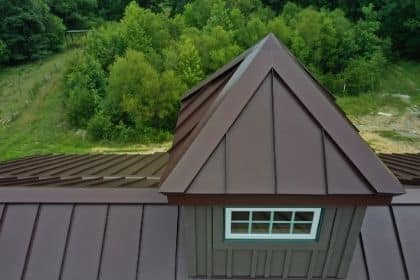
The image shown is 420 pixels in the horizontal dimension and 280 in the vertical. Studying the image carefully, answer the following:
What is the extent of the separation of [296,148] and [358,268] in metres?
1.48

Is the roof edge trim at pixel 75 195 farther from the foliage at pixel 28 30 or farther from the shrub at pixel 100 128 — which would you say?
the foliage at pixel 28 30

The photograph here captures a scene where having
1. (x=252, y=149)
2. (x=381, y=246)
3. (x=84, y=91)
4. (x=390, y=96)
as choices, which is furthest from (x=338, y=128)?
(x=390, y=96)

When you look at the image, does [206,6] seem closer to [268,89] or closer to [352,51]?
[352,51]

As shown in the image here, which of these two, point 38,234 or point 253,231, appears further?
point 38,234

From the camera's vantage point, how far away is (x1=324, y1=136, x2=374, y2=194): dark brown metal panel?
309 cm

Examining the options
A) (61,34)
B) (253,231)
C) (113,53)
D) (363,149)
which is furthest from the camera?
(61,34)

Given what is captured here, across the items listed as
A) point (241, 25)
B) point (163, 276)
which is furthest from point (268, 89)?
point (241, 25)

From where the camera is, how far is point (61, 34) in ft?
115

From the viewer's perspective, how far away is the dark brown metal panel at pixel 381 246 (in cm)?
368

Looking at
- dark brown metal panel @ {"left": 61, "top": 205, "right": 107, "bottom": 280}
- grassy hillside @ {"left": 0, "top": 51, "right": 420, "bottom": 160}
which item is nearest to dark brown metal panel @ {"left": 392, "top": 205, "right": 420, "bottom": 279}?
dark brown metal panel @ {"left": 61, "top": 205, "right": 107, "bottom": 280}

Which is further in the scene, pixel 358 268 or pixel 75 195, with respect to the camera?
pixel 75 195

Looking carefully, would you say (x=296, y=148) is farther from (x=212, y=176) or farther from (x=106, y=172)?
(x=106, y=172)

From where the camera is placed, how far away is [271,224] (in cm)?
349

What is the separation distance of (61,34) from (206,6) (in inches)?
597
